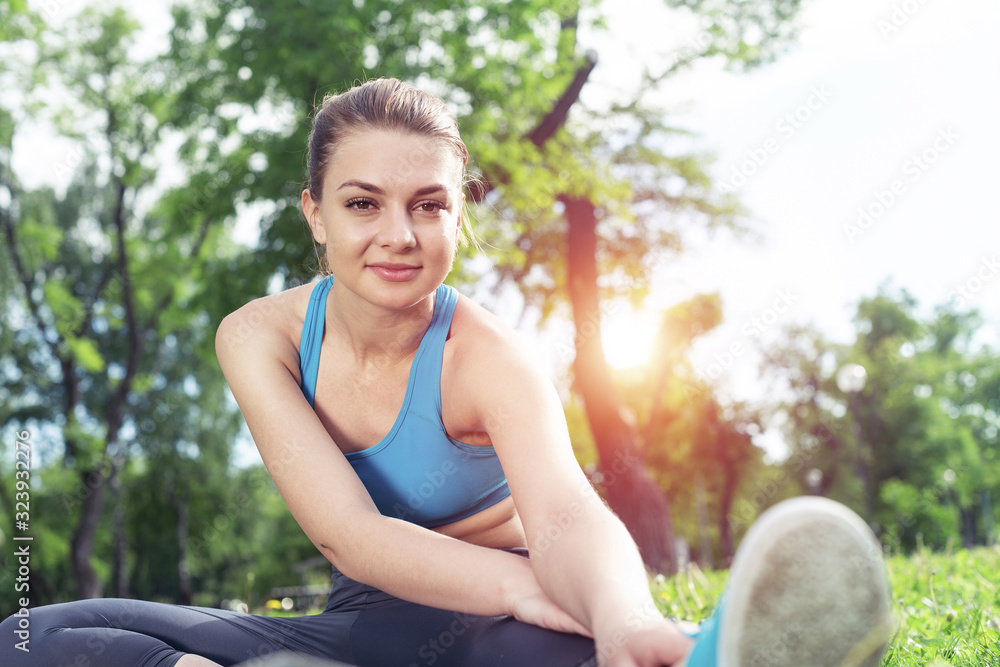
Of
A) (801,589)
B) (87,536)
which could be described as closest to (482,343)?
(801,589)

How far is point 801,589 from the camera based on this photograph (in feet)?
3.59

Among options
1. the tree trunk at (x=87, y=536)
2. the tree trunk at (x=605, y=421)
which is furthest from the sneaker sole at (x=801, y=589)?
the tree trunk at (x=87, y=536)

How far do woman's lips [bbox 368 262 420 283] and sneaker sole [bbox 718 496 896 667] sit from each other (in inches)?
46.0

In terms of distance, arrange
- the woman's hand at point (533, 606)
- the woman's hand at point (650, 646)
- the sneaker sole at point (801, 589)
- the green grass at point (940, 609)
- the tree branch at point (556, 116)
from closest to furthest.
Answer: the sneaker sole at point (801, 589) → the woman's hand at point (650, 646) → the woman's hand at point (533, 606) → the green grass at point (940, 609) → the tree branch at point (556, 116)

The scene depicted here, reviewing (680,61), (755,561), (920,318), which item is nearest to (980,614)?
(755,561)

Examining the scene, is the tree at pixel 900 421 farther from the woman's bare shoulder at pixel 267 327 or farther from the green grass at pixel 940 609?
the woman's bare shoulder at pixel 267 327

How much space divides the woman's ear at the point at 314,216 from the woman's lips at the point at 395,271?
346 mm

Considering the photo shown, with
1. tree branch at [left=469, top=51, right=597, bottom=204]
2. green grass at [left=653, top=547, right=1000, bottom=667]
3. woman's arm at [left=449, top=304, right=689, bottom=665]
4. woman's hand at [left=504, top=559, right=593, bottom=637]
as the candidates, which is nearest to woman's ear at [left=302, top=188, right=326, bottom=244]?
woman's arm at [left=449, top=304, right=689, bottom=665]

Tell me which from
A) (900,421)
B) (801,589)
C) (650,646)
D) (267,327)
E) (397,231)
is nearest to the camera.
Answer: (801,589)

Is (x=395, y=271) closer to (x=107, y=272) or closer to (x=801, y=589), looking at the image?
(x=801, y=589)

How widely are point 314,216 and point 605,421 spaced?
344 inches

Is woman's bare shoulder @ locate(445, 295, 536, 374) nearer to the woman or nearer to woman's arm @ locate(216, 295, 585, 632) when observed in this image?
the woman

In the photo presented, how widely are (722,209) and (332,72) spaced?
7804mm

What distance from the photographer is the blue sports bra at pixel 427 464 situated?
208cm
